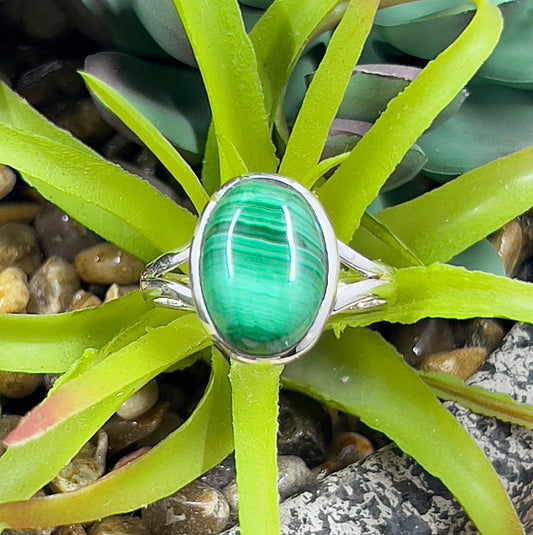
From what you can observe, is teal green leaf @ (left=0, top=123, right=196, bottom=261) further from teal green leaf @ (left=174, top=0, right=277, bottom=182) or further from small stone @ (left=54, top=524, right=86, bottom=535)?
small stone @ (left=54, top=524, right=86, bottom=535)

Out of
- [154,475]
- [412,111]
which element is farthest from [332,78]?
[154,475]

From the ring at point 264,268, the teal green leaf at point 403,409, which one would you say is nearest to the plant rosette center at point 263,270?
the ring at point 264,268

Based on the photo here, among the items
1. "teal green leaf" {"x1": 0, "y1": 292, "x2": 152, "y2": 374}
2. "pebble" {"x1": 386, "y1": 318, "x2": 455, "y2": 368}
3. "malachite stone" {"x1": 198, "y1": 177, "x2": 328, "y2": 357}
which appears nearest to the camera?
"malachite stone" {"x1": 198, "y1": 177, "x2": 328, "y2": 357}

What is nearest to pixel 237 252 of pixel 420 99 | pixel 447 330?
pixel 420 99

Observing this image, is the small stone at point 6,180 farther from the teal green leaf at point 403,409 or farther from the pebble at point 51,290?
the teal green leaf at point 403,409

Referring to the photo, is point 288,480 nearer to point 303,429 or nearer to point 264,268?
point 303,429

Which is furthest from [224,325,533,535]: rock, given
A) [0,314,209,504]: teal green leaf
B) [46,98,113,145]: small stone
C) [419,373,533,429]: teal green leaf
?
[46,98,113,145]: small stone
